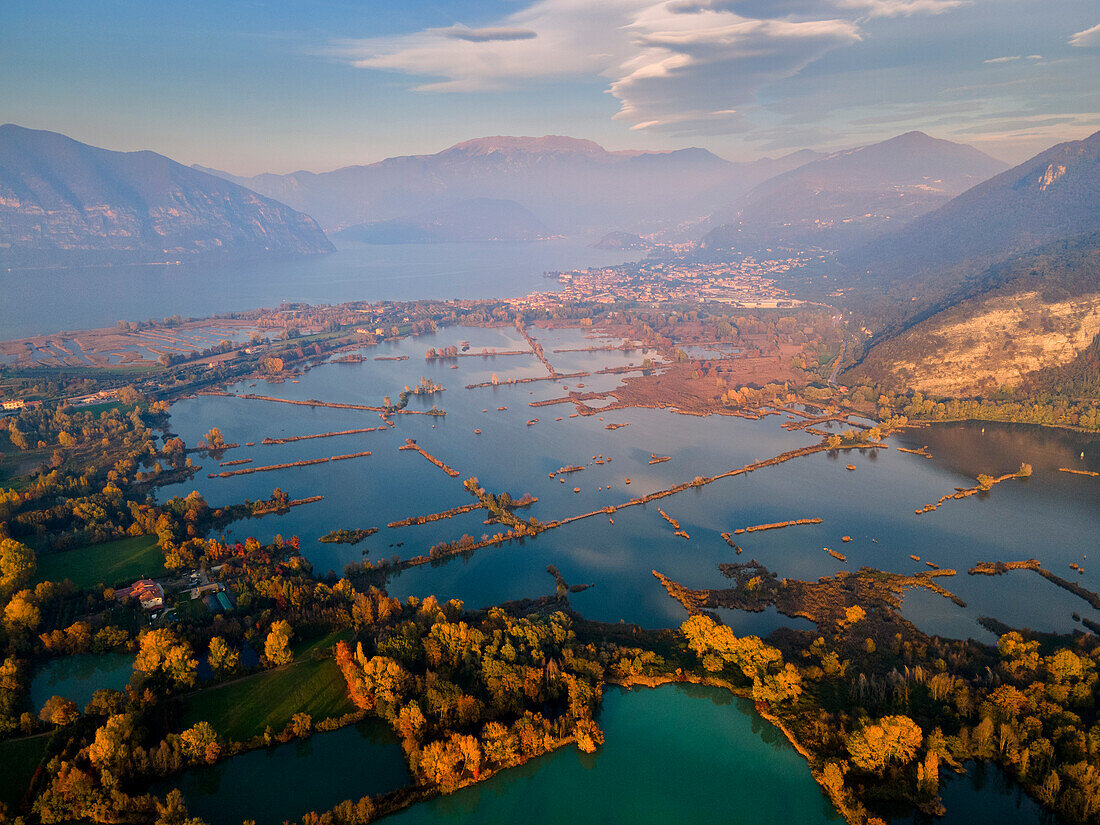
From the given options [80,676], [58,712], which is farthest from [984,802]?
[80,676]

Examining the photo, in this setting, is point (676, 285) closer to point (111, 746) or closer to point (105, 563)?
point (105, 563)

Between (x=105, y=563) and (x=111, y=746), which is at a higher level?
(x=105, y=563)

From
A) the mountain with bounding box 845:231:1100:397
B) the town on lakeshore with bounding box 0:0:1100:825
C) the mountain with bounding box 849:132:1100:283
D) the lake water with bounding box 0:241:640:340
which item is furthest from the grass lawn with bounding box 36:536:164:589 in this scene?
the mountain with bounding box 849:132:1100:283

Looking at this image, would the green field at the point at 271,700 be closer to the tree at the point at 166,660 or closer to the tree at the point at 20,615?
the tree at the point at 166,660

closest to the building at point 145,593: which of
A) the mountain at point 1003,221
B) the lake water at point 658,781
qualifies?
the lake water at point 658,781

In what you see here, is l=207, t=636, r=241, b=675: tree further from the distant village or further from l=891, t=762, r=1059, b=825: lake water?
the distant village
